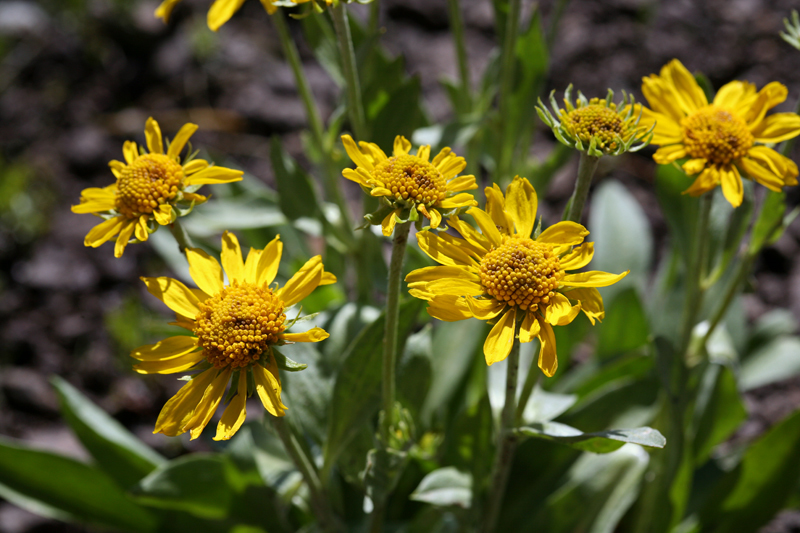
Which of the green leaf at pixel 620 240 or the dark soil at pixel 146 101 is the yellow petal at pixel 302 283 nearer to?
the green leaf at pixel 620 240

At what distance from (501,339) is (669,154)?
75cm

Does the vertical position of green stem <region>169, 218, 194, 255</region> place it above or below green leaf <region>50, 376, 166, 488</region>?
above

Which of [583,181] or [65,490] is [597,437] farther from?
[65,490]

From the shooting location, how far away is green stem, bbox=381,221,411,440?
138 centimetres

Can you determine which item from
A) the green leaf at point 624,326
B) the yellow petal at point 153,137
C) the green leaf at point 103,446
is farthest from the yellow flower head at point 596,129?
the green leaf at point 103,446

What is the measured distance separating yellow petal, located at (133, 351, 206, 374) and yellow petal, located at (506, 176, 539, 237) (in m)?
0.75

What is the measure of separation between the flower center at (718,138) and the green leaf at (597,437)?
0.71 m

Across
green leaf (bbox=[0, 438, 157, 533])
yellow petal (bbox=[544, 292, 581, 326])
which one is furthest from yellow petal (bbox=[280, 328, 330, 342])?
green leaf (bbox=[0, 438, 157, 533])

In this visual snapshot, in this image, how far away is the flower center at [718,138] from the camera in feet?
5.31

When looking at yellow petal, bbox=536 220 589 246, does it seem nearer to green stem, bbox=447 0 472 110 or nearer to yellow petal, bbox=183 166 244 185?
yellow petal, bbox=183 166 244 185

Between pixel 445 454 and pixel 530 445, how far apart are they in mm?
291

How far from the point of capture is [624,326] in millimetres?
2611

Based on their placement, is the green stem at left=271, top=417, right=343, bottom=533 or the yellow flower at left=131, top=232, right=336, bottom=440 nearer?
the yellow flower at left=131, top=232, right=336, bottom=440

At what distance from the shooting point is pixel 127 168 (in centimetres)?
152
